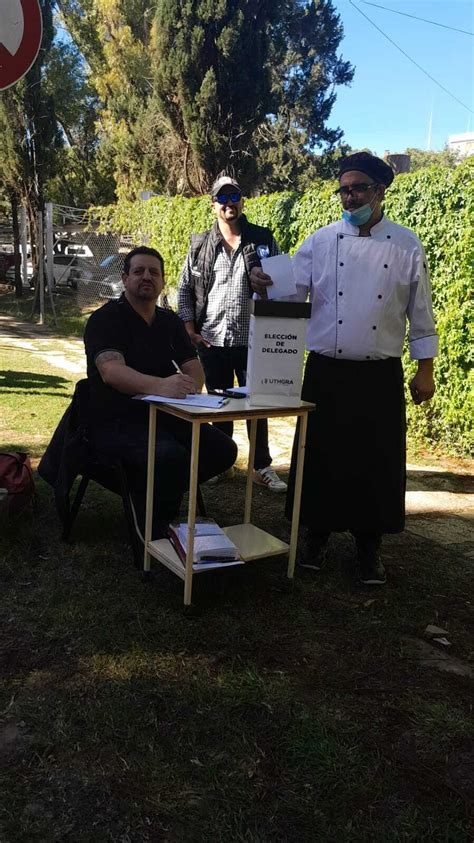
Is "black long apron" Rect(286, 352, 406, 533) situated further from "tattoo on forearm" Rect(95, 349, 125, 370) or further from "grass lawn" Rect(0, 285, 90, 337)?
"grass lawn" Rect(0, 285, 90, 337)

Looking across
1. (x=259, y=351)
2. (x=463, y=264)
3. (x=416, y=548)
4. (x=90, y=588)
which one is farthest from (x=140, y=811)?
(x=463, y=264)

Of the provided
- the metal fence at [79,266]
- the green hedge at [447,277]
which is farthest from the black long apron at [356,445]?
the metal fence at [79,266]

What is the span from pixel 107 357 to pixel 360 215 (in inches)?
54.1

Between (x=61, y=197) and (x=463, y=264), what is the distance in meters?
24.9

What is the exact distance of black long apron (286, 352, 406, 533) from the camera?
128 inches

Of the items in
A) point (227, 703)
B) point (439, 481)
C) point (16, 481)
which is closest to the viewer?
point (227, 703)

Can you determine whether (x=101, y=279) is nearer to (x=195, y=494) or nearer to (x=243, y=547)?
(x=243, y=547)

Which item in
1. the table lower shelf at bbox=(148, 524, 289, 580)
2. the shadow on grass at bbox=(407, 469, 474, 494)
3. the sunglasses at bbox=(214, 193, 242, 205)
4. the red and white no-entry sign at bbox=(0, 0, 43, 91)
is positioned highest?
the red and white no-entry sign at bbox=(0, 0, 43, 91)

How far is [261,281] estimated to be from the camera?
3.10m

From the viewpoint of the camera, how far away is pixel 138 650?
2.60 metres

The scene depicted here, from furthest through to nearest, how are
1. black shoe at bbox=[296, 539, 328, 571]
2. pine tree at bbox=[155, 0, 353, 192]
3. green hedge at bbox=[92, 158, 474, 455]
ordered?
1. pine tree at bbox=[155, 0, 353, 192]
2. green hedge at bbox=[92, 158, 474, 455]
3. black shoe at bbox=[296, 539, 328, 571]

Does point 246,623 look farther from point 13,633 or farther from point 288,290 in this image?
point 288,290

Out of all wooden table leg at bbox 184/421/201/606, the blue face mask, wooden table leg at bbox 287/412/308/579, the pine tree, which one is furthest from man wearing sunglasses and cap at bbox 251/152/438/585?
the pine tree

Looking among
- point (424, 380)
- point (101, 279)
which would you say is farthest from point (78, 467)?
point (101, 279)
